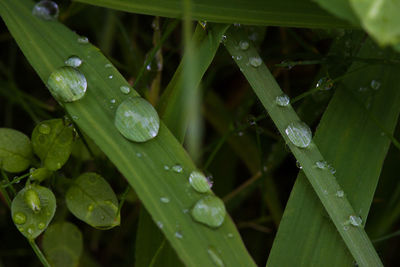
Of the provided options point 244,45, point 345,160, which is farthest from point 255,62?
point 345,160

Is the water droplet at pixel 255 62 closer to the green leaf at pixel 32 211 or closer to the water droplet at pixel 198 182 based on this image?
the water droplet at pixel 198 182

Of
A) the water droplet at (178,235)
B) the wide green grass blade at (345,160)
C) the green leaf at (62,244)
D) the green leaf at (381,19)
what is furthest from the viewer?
the green leaf at (62,244)

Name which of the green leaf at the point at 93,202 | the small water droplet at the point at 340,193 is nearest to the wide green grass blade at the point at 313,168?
the small water droplet at the point at 340,193

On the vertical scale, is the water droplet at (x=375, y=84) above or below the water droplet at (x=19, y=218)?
above

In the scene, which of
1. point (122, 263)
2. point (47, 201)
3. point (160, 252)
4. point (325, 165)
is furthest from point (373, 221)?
point (47, 201)

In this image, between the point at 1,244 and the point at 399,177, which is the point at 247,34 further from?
the point at 1,244
